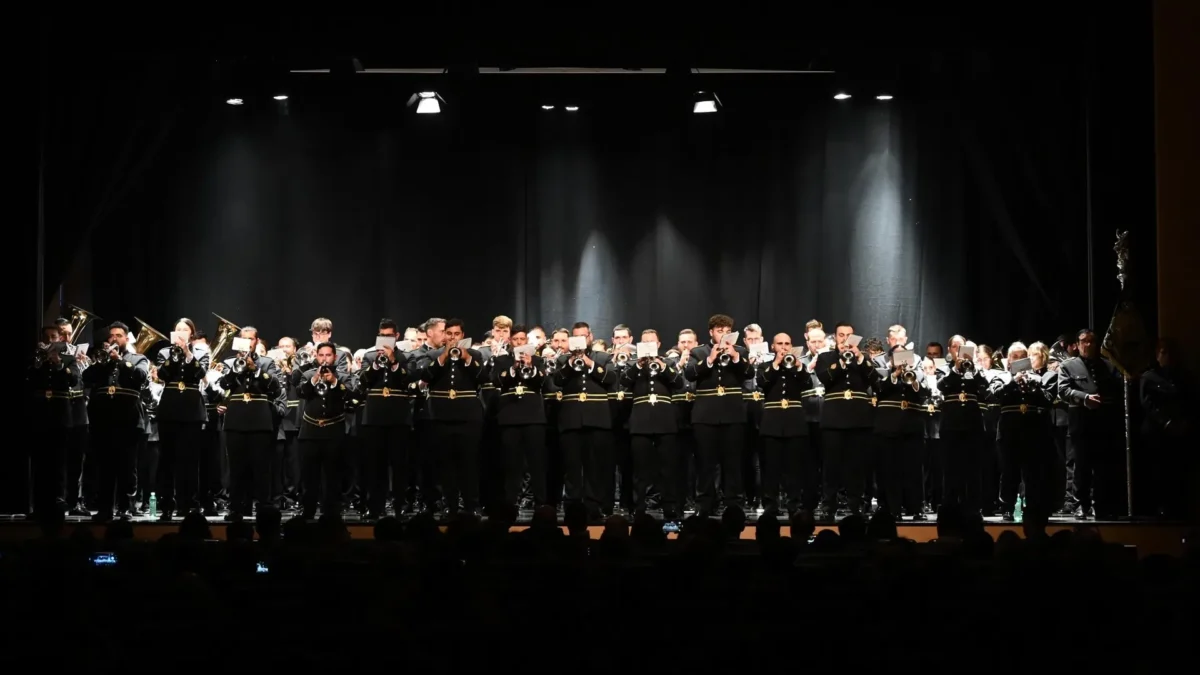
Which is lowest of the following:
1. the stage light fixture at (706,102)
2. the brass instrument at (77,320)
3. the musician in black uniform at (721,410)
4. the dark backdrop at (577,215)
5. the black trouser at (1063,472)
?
the black trouser at (1063,472)

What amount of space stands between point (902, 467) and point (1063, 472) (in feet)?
5.64

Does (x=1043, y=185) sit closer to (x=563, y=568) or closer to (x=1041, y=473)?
(x=1041, y=473)

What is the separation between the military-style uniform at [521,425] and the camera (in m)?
11.2

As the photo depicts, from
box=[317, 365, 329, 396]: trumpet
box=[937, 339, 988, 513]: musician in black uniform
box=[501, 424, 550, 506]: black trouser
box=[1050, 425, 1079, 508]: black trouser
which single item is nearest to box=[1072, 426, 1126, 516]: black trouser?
box=[1050, 425, 1079, 508]: black trouser

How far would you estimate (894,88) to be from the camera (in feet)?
44.8

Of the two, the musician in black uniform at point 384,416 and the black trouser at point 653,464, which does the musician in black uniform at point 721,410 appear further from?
the musician in black uniform at point 384,416

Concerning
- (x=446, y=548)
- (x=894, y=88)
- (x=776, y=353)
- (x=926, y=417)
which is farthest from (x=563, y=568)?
(x=894, y=88)

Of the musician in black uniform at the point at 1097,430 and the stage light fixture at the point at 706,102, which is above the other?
the stage light fixture at the point at 706,102

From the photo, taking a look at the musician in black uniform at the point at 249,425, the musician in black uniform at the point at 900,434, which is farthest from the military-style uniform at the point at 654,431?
the musician in black uniform at the point at 249,425

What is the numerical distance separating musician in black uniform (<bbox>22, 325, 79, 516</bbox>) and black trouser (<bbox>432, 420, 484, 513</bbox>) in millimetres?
3351

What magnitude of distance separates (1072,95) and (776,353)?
17.1 ft

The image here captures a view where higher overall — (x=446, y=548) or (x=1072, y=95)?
(x=1072, y=95)

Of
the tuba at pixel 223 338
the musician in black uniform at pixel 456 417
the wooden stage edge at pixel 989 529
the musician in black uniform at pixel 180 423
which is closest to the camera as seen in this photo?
the wooden stage edge at pixel 989 529

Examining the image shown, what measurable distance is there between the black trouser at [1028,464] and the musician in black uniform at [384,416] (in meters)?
5.33
